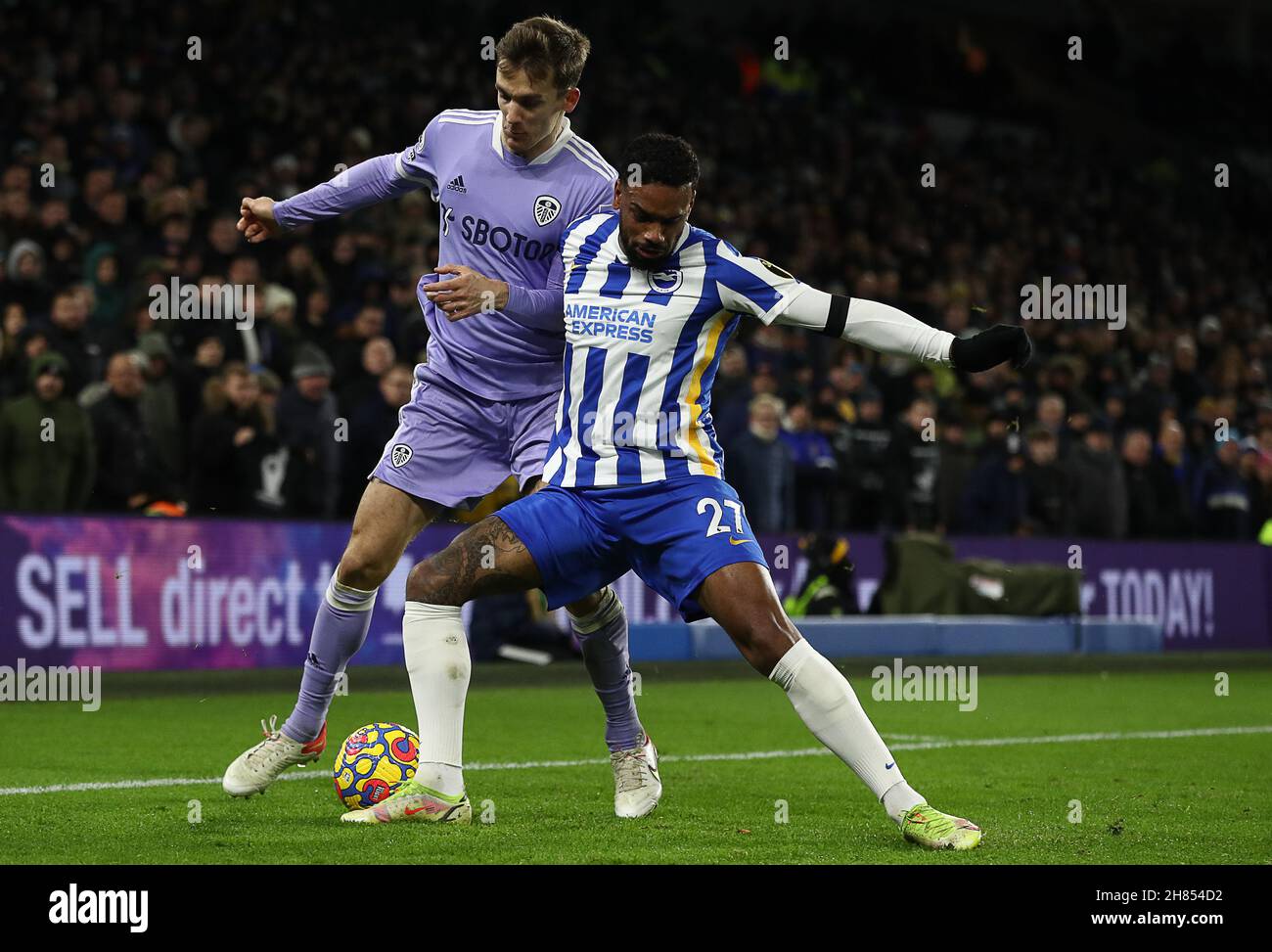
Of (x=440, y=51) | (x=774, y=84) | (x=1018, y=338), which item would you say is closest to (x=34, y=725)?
(x=1018, y=338)

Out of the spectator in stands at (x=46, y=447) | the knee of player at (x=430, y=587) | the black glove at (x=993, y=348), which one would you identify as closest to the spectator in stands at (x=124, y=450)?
the spectator in stands at (x=46, y=447)

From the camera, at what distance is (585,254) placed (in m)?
6.24

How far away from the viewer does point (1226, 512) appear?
1927cm

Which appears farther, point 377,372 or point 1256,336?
point 1256,336

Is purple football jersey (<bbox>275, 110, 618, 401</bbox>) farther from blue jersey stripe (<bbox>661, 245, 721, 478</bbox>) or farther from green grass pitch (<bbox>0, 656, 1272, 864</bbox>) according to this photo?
green grass pitch (<bbox>0, 656, 1272, 864</bbox>)

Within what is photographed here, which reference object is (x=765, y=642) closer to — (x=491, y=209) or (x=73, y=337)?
(x=491, y=209)

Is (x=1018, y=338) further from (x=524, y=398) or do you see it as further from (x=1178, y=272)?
(x=1178, y=272)

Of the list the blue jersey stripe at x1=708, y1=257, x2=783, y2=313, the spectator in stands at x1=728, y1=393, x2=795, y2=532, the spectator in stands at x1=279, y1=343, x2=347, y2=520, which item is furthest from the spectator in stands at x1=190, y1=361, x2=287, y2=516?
the blue jersey stripe at x1=708, y1=257, x2=783, y2=313

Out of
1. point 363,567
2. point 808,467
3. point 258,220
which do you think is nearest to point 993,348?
point 363,567

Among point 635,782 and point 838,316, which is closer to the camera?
point 838,316

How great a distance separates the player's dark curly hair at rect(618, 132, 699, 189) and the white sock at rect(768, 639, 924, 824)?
59.0 inches

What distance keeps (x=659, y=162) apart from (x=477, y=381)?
133 cm

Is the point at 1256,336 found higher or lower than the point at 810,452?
higher

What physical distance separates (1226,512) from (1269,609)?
107 cm
